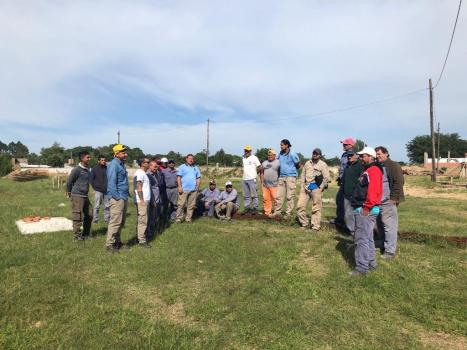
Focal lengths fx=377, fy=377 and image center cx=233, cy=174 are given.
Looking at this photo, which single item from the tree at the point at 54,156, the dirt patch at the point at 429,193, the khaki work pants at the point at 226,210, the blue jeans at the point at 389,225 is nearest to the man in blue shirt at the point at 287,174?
the khaki work pants at the point at 226,210

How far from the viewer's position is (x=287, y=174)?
972cm

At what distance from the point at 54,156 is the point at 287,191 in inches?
3389

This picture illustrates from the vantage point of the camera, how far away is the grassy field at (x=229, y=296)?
402 cm

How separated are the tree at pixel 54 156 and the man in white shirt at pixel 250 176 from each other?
82.8 m

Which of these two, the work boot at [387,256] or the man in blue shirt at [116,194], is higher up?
the man in blue shirt at [116,194]

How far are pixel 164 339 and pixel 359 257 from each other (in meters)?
3.29

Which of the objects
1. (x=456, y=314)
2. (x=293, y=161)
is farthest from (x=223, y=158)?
(x=456, y=314)

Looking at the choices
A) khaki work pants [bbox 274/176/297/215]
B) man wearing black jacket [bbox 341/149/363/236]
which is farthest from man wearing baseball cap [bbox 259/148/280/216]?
man wearing black jacket [bbox 341/149/363/236]

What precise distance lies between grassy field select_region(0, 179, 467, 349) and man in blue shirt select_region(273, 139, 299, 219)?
1793 mm

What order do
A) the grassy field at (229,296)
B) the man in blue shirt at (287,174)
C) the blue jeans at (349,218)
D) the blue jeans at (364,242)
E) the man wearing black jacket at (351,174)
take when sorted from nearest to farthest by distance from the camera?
the grassy field at (229,296) → the blue jeans at (364,242) → the man wearing black jacket at (351,174) → the blue jeans at (349,218) → the man in blue shirt at (287,174)

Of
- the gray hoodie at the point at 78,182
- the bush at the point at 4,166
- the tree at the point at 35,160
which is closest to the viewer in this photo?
the gray hoodie at the point at 78,182

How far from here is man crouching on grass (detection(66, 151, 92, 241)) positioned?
27.1ft

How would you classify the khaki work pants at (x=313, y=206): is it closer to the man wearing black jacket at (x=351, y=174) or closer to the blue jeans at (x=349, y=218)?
the blue jeans at (x=349, y=218)

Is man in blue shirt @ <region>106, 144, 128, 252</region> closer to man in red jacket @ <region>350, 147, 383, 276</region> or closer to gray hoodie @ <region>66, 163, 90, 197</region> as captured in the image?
gray hoodie @ <region>66, 163, 90, 197</region>
